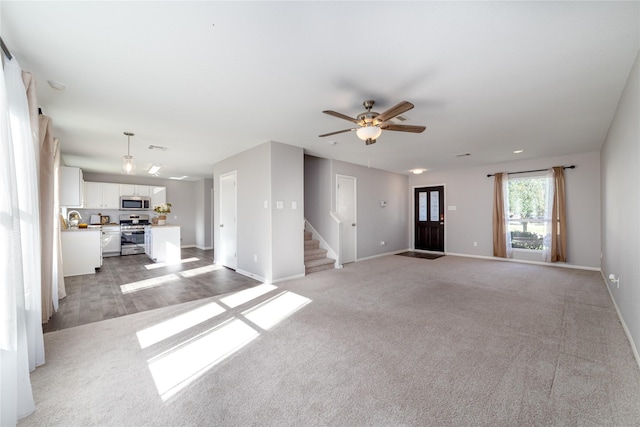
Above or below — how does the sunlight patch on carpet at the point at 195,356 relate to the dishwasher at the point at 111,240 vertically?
below

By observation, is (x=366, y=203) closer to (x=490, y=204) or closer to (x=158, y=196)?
(x=490, y=204)

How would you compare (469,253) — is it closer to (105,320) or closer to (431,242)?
(431,242)

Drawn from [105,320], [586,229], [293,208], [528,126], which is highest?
[528,126]

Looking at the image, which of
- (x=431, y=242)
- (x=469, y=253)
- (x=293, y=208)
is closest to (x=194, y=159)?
(x=293, y=208)

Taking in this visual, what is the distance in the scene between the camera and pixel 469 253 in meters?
7.19

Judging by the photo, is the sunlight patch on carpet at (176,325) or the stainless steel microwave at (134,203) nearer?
the sunlight patch on carpet at (176,325)

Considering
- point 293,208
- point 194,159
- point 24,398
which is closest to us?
point 24,398

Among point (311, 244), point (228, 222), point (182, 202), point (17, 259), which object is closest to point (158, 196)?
point (182, 202)

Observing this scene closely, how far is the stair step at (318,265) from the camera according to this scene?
17.7ft

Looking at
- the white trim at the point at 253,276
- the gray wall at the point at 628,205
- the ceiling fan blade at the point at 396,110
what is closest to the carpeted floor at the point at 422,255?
the gray wall at the point at 628,205

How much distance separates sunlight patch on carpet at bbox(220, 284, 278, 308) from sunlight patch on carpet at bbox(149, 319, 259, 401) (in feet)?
2.36

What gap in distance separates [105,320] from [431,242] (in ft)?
25.7

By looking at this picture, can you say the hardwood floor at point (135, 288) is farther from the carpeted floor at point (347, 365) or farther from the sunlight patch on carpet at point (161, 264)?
the carpeted floor at point (347, 365)

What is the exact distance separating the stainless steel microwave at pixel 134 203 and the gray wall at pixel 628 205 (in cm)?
1026
